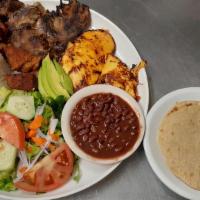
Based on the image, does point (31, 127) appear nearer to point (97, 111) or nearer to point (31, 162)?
point (31, 162)

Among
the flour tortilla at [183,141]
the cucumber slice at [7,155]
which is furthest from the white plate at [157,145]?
the cucumber slice at [7,155]

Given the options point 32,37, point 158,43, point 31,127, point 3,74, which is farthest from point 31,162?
→ point 158,43

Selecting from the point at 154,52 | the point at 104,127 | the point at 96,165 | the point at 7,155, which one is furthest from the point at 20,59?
the point at 154,52

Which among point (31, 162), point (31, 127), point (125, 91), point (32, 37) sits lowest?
point (31, 162)

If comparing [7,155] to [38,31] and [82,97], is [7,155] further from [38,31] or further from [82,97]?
[38,31]

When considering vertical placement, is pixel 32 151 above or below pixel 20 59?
below

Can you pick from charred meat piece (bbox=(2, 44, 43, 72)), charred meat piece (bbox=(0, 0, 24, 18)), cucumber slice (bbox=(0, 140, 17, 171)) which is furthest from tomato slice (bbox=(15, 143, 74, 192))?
charred meat piece (bbox=(0, 0, 24, 18))
